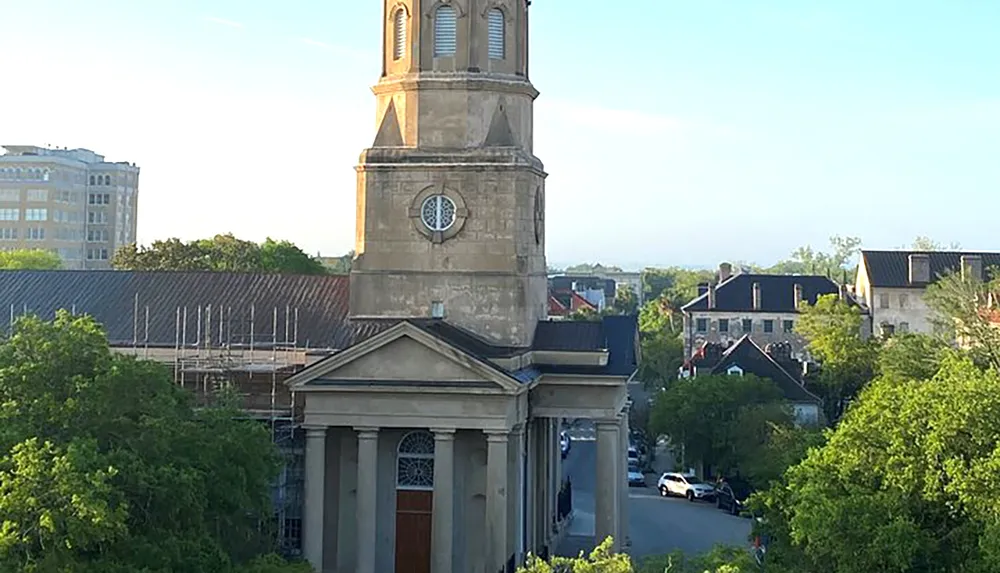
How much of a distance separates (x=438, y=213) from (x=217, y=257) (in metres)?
29.5

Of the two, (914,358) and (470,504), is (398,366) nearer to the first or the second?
(470,504)

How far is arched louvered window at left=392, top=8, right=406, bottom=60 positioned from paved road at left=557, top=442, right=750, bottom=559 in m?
17.0

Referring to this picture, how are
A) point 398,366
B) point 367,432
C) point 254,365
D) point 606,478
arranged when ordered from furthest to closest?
point 606,478, point 254,365, point 367,432, point 398,366

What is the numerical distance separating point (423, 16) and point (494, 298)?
28.7ft

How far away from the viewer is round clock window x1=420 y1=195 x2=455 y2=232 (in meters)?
36.6

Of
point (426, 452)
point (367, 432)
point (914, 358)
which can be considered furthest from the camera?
point (914, 358)

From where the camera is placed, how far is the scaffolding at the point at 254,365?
3450 centimetres

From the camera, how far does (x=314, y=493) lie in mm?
32969

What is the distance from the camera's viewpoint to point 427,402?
1289 inches

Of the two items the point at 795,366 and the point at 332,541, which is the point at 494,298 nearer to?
the point at 332,541

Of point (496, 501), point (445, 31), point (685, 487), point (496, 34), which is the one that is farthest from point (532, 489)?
point (685, 487)

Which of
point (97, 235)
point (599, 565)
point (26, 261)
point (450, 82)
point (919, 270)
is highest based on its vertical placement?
point (97, 235)

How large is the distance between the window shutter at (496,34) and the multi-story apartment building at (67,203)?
80972 mm

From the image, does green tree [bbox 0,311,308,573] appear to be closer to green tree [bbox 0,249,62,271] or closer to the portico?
the portico
